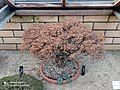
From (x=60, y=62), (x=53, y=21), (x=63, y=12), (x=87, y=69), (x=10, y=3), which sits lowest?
(x=87, y=69)

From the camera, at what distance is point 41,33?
204cm

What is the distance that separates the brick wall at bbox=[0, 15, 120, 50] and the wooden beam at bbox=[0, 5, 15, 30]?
0.59 feet

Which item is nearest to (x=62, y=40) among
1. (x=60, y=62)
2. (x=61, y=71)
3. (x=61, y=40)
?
(x=61, y=40)

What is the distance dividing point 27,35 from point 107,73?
1034mm

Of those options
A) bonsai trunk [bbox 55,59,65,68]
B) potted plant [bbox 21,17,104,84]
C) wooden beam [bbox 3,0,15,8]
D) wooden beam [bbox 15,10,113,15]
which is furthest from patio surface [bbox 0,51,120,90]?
wooden beam [bbox 3,0,15,8]

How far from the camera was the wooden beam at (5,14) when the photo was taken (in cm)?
219

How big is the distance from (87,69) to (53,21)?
0.68 meters

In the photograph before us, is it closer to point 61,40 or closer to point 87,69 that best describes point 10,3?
point 61,40

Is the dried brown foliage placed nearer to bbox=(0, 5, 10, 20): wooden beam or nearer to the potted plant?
the potted plant

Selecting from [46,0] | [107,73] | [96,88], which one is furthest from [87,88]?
[46,0]

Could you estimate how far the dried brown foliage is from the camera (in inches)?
78.1

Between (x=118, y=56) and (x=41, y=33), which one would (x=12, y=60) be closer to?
(x=41, y=33)

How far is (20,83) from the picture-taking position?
2.23 meters

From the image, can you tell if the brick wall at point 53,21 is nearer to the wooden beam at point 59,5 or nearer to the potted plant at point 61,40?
the wooden beam at point 59,5
